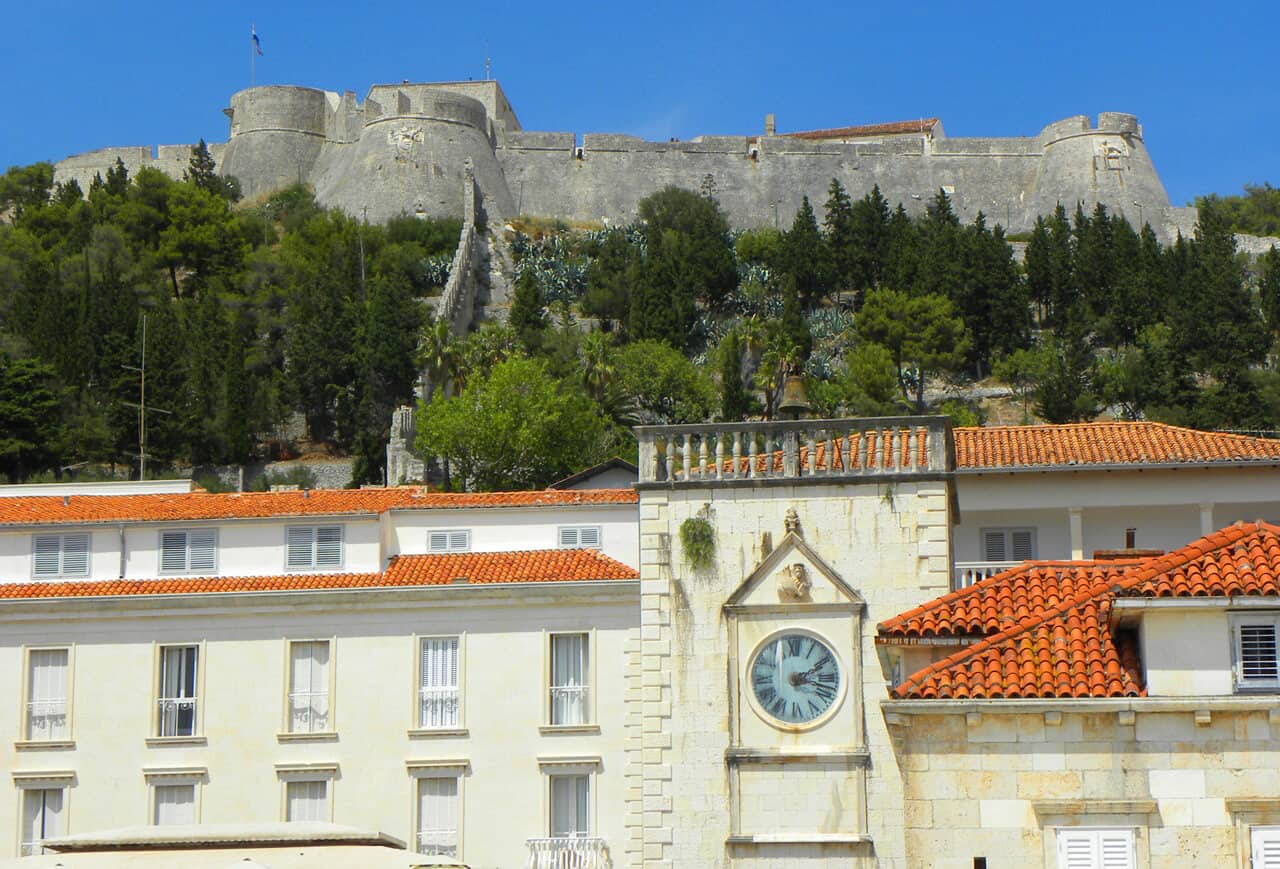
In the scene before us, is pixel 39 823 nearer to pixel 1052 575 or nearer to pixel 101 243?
pixel 1052 575

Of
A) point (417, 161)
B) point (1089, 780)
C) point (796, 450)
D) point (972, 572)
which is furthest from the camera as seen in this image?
point (417, 161)

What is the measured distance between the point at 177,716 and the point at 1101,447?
65.9 ft

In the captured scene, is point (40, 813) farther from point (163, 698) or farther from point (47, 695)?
point (163, 698)

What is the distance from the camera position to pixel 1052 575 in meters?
25.1

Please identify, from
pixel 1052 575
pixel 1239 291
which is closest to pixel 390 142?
pixel 1239 291

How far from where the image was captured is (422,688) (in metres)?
39.2

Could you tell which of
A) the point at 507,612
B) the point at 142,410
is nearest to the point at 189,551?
the point at 507,612

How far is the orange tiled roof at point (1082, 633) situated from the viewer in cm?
2170

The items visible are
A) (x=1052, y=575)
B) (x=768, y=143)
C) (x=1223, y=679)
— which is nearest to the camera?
(x=1223, y=679)

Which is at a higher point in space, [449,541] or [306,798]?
[449,541]

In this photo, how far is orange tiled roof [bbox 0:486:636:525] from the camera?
42.9 metres

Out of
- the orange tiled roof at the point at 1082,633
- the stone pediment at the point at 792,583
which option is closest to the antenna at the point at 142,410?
the stone pediment at the point at 792,583

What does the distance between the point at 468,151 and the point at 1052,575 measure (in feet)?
366

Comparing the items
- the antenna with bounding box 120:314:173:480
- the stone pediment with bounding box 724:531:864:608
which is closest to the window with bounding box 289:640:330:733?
the stone pediment with bounding box 724:531:864:608
